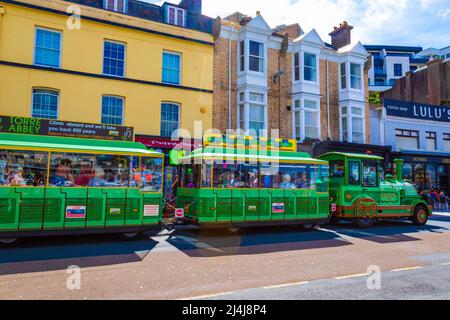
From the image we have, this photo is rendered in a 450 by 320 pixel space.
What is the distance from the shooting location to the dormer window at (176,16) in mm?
18259

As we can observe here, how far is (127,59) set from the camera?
16.7m

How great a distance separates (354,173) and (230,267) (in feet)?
28.6

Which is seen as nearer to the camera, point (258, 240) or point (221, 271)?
point (221, 271)

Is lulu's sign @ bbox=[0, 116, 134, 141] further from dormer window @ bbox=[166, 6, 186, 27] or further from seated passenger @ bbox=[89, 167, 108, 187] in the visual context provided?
dormer window @ bbox=[166, 6, 186, 27]

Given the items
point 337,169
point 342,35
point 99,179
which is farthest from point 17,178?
point 342,35

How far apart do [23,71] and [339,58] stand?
19.5m

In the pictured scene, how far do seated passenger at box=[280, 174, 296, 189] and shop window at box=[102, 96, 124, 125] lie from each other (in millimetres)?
8758

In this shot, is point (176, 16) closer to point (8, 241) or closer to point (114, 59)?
point (114, 59)

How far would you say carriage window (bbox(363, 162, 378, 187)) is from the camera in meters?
14.0

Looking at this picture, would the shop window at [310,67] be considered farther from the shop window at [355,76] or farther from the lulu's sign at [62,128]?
the lulu's sign at [62,128]

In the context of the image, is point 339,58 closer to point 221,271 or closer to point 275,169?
point 275,169

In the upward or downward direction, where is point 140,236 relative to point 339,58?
downward

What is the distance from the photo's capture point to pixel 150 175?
10.4 meters
